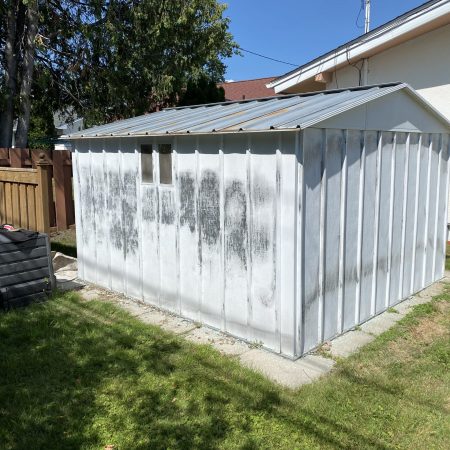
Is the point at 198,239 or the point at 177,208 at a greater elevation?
the point at 177,208

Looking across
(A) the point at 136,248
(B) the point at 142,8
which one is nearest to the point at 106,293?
(A) the point at 136,248

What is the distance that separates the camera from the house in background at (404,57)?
741cm

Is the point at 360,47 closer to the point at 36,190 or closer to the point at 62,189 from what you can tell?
the point at 62,189

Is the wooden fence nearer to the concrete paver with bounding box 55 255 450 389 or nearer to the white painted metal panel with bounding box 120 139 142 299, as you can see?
the concrete paver with bounding box 55 255 450 389

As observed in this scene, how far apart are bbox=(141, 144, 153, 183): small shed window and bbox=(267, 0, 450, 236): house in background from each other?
4.93m

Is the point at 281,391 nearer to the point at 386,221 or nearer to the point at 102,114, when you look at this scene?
the point at 386,221

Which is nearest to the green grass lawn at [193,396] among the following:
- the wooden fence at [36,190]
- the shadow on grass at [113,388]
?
the shadow on grass at [113,388]

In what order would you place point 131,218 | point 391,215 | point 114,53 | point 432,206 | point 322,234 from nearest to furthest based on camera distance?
point 322,234 < point 391,215 < point 131,218 < point 432,206 < point 114,53

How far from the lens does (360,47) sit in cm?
826

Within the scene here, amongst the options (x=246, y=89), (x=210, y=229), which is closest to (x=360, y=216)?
(x=210, y=229)

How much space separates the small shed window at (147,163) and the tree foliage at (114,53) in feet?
25.3

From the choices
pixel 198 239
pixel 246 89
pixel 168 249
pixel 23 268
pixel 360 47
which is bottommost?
pixel 23 268

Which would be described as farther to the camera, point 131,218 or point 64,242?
point 64,242

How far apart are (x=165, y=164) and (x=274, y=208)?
5.10 feet
